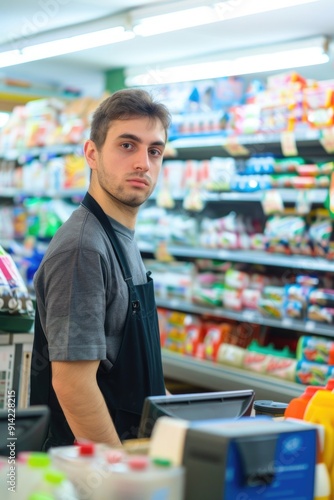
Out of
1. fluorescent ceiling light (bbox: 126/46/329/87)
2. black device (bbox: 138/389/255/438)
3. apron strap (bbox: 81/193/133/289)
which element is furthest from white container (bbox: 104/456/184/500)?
fluorescent ceiling light (bbox: 126/46/329/87)

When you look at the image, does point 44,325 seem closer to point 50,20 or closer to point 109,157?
point 109,157

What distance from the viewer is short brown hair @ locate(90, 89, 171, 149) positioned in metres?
2.59

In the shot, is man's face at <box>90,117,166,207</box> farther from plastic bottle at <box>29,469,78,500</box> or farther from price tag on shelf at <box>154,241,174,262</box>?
price tag on shelf at <box>154,241,174,262</box>

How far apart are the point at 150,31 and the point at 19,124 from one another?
3387mm

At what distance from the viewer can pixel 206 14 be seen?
547 centimetres

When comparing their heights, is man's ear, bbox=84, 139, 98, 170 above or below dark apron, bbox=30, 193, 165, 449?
above

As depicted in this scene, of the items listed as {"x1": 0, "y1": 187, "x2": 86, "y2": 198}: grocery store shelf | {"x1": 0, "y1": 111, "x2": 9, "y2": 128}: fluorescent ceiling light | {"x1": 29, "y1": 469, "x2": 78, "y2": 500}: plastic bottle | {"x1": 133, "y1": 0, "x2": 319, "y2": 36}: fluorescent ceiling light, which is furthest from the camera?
{"x1": 0, "y1": 111, "x2": 9, "y2": 128}: fluorescent ceiling light

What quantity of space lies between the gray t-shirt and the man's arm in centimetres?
4

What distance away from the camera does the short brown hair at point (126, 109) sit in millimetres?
2592

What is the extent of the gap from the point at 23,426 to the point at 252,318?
14.6 feet

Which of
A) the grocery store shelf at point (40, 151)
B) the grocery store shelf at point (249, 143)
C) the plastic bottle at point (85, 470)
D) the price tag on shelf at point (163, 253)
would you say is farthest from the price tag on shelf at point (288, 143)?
the plastic bottle at point (85, 470)

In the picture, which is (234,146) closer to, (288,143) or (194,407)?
(288,143)

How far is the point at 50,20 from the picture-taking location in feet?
22.4

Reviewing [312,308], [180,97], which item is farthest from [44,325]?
[180,97]
